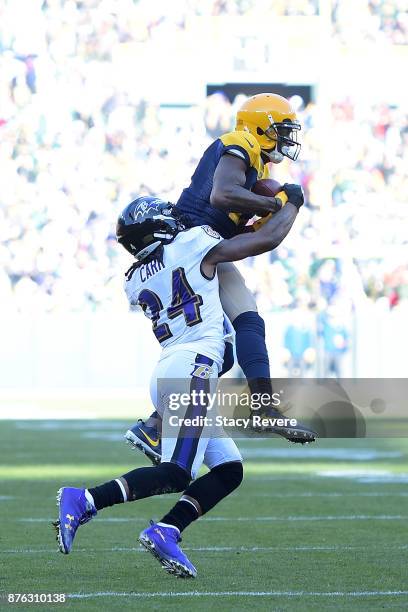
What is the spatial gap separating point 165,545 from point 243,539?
1.54m

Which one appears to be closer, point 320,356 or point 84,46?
point 320,356

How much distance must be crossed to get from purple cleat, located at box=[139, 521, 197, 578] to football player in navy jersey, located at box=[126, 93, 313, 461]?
411 mm

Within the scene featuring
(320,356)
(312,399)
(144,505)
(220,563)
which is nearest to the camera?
(220,563)

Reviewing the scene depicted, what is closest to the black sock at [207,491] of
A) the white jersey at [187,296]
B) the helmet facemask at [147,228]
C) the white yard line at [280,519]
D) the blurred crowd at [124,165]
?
the white jersey at [187,296]

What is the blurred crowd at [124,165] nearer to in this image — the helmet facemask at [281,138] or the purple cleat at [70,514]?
the helmet facemask at [281,138]

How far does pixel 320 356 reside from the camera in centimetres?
1762

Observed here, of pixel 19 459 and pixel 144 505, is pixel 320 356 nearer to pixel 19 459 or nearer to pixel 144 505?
pixel 19 459

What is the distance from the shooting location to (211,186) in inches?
197

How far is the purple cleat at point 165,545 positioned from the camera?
14.7 ft

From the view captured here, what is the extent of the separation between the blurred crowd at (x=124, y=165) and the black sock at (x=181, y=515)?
1238 centimetres

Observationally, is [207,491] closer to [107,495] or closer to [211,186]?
[107,495]

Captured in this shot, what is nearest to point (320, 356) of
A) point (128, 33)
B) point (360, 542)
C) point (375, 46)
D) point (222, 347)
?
point (375, 46)

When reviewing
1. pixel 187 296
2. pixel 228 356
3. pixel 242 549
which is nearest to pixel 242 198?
pixel 187 296

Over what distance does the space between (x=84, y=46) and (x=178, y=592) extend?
1545 cm
